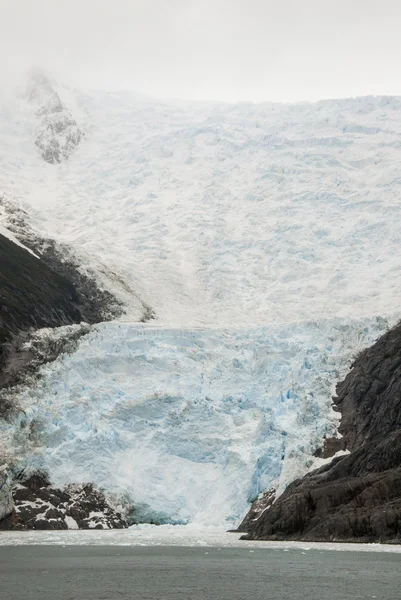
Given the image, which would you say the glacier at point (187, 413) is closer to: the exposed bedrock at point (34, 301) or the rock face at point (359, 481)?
the rock face at point (359, 481)

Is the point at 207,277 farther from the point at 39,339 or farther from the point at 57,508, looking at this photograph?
the point at 57,508

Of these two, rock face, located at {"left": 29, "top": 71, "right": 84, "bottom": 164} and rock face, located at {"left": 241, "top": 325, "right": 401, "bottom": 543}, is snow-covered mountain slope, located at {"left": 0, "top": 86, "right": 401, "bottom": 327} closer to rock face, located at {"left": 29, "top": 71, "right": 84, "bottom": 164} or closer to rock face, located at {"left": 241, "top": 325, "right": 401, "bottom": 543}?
rock face, located at {"left": 29, "top": 71, "right": 84, "bottom": 164}

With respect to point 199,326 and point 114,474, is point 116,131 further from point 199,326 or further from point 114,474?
point 114,474

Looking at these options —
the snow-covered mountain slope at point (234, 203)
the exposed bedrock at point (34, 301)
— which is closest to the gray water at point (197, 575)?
the exposed bedrock at point (34, 301)

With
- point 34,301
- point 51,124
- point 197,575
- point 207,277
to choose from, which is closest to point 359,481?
point 197,575

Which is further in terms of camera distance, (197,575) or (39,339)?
(39,339)

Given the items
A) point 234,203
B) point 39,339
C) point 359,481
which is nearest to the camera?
point 359,481

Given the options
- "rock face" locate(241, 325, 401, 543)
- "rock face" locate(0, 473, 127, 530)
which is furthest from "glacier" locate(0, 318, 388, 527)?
"rock face" locate(241, 325, 401, 543)
